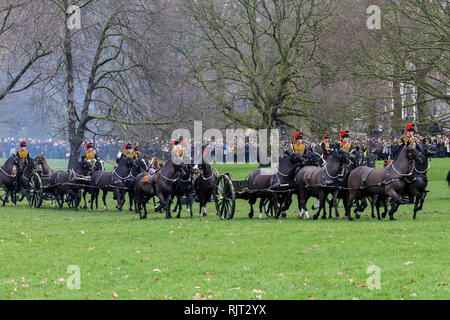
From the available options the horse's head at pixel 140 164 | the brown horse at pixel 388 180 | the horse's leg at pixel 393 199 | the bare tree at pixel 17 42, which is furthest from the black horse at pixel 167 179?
the bare tree at pixel 17 42

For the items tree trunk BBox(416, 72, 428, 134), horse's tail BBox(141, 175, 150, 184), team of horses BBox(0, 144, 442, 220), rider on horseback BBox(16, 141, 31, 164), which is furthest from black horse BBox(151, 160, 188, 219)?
tree trunk BBox(416, 72, 428, 134)

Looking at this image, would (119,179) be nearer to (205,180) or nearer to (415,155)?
(205,180)

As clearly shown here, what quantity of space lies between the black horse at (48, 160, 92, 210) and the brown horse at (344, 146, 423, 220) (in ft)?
36.7

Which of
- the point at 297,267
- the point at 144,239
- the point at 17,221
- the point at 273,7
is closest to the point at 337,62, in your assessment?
the point at 273,7

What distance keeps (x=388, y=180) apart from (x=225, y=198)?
4.65m

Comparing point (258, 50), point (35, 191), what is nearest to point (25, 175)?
point (35, 191)

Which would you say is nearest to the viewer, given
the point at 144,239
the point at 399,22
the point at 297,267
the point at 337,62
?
the point at 297,267

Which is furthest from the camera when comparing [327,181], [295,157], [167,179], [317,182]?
[167,179]

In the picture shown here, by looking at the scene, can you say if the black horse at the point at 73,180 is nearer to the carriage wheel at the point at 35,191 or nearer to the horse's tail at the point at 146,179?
the carriage wheel at the point at 35,191

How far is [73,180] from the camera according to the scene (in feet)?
93.5

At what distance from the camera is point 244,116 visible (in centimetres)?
4438

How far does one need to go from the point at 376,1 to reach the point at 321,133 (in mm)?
7872
